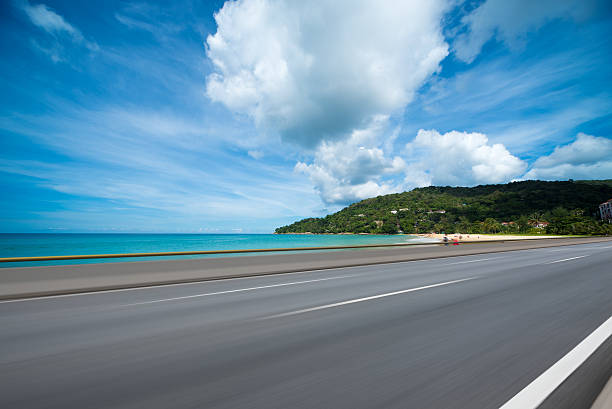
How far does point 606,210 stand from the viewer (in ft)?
379

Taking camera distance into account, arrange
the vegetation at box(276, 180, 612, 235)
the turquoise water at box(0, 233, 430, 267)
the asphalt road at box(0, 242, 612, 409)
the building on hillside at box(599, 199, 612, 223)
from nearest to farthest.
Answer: the asphalt road at box(0, 242, 612, 409)
the turquoise water at box(0, 233, 430, 267)
the vegetation at box(276, 180, 612, 235)
the building on hillside at box(599, 199, 612, 223)

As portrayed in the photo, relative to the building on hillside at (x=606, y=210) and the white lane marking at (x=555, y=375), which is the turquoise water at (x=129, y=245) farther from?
the building on hillside at (x=606, y=210)

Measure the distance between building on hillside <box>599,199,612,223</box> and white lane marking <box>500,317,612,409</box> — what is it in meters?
159

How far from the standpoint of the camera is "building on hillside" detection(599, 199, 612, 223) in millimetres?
112062

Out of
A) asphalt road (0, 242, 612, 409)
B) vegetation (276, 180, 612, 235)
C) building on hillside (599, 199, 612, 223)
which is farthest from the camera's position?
building on hillside (599, 199, 612, 223)

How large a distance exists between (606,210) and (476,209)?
163 ft

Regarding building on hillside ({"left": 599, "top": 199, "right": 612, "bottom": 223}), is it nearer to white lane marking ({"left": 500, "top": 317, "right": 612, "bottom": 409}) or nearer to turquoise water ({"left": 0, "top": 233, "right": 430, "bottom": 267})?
turquoise water ({"left": 0, "top": 233, "right": 430, "bottom": 267})

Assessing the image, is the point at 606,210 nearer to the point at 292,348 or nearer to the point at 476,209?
the point at 476,209

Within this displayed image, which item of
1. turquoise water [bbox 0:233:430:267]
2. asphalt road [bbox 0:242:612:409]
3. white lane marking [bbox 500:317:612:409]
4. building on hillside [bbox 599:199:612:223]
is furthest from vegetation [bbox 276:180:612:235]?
white lane marking [bbox 500:317:612:409]

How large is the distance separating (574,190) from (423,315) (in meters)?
175

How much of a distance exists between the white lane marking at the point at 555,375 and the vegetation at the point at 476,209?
119440 mm

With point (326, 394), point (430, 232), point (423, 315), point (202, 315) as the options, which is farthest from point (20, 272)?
point (430, 232)

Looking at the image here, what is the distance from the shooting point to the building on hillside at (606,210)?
368 ft

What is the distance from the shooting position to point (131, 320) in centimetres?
496
